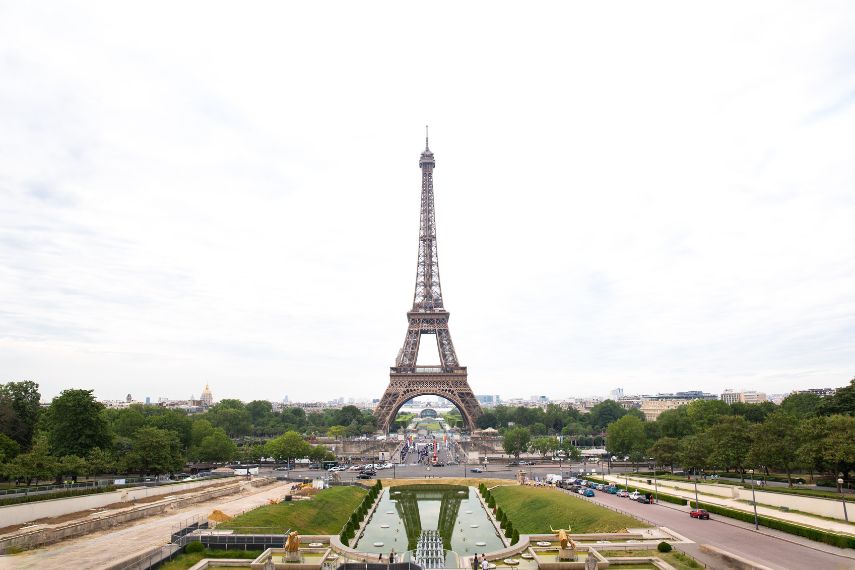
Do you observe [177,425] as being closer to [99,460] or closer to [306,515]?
[99,460]

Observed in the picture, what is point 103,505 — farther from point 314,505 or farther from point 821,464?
point 821,464

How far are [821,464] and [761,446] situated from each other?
452cm

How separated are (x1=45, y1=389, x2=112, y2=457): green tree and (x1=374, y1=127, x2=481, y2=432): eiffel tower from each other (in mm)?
49907

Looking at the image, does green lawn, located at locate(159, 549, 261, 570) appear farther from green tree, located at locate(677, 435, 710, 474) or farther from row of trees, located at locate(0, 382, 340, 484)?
green tree, located at locate(677, 435, 710, 474)

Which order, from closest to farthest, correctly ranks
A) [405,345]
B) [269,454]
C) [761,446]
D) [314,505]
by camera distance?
[314,505] < [761,446] < [269,454] < [405,345]

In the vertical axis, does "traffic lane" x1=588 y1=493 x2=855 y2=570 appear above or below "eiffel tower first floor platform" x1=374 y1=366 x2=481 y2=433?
below

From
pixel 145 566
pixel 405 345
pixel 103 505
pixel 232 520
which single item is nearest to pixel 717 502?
pixel 232 520

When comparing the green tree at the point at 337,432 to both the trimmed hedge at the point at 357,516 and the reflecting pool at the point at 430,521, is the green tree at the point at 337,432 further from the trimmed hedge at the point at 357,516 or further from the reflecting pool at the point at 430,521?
the trimmed hedge at the point at 357,516

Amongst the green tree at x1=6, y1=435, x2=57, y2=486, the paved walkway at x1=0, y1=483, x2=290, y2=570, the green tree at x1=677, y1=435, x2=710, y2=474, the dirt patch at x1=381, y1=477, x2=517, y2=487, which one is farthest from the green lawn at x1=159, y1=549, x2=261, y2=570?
the green tree at x1=677, y1=435, x2=710, y2=474

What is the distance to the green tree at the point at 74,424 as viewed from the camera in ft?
185

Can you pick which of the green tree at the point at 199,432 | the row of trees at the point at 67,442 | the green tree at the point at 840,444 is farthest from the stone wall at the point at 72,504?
the green tree at the point at 840,444

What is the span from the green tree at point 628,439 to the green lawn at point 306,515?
41148 millimetres

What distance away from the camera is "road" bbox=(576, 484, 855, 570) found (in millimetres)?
27938

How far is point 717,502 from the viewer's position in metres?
43.7
